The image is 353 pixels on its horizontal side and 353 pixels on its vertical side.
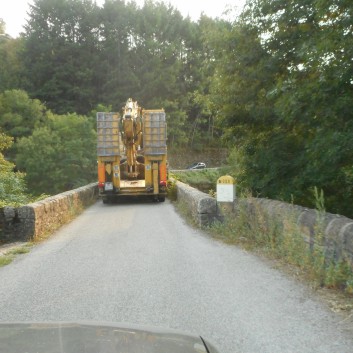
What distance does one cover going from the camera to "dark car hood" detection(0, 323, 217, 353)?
1877mm

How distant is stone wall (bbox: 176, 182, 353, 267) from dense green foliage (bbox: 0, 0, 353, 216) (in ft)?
4.20

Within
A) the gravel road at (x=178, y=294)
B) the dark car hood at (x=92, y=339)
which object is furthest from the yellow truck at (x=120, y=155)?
the dark car hood at (x=92, y=339)

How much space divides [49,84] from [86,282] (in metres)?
47.5

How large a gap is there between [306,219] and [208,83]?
10.7m

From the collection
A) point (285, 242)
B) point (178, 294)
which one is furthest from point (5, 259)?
point (285, 242)

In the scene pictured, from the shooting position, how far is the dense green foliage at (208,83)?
903 cm

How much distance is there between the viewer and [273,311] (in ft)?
16.6

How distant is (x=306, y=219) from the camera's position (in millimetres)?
6832

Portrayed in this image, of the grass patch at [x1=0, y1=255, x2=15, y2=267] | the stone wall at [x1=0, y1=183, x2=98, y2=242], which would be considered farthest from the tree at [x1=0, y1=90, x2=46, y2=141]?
the grass patch at [x1=0, y1=255, x2=15, y2=267]

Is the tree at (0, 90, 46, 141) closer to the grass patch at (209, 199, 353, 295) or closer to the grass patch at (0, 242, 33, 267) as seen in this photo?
the grass patch at (0, 242, 33, 267)

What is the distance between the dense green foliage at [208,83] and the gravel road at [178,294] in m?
2.93

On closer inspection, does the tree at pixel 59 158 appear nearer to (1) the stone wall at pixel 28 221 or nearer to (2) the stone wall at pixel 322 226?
(1) the stone wall at pixel 28 221

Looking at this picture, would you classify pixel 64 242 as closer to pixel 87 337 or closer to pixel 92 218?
pixel 92 218

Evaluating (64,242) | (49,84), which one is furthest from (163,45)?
(64,242)
